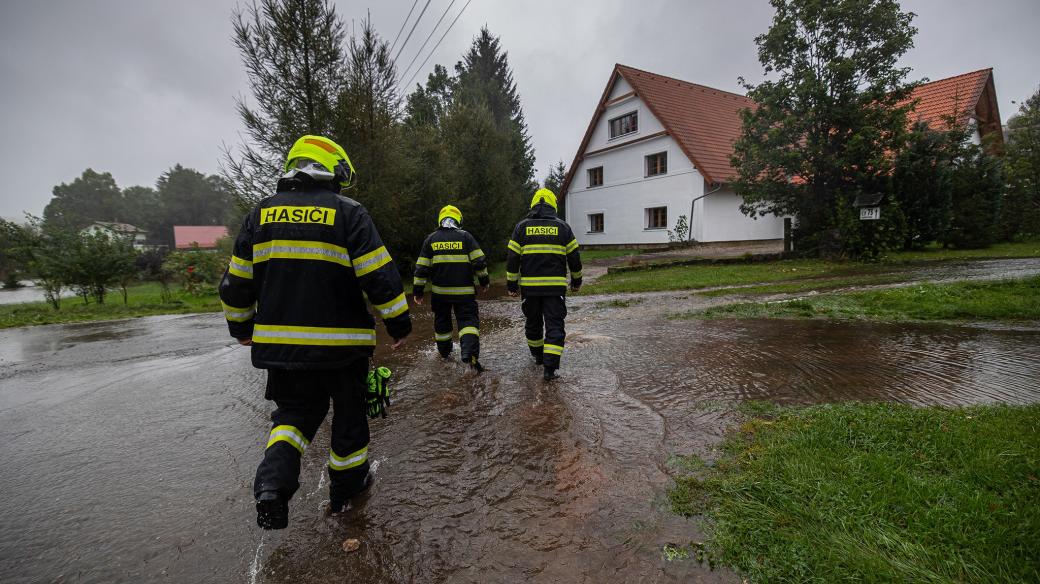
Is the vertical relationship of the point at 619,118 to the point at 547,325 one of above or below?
above

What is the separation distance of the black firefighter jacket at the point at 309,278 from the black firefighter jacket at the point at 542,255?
2310 mm

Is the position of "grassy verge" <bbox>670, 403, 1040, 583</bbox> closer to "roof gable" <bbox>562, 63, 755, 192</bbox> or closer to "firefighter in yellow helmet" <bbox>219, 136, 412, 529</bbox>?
"firefighter in yellow helmet" <bbox>219, 136, 412, 529</bbox>

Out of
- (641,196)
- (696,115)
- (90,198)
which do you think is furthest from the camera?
(90,198)

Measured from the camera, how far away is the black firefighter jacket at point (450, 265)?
5.24 m

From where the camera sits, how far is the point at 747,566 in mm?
1963

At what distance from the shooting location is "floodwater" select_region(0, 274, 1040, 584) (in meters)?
2.24

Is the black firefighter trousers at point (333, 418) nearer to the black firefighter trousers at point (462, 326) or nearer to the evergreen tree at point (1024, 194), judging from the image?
the black firefighter trousers at point (462, 326)

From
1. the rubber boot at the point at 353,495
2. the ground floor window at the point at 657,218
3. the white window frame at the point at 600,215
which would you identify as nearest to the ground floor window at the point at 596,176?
the white window frame at the point at 600,215

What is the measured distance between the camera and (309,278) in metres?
2.49

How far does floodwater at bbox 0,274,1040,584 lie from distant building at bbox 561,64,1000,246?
15977 millimetres

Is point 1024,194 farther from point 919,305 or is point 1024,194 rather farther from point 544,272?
point 544,272

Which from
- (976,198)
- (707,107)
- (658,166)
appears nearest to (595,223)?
(658,166)

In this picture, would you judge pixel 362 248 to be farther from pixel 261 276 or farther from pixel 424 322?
pixel 424 322

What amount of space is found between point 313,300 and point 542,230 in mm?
2849
